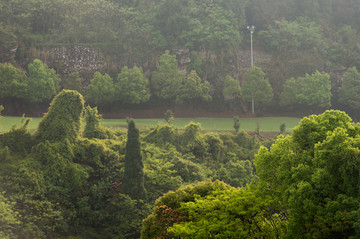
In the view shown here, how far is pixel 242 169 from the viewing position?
2692 centimetres

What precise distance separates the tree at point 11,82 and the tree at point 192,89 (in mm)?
16155

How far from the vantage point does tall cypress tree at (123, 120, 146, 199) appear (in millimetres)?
21438

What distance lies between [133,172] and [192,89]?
2591cm

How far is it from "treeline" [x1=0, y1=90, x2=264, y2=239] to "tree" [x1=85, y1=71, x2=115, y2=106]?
16.6 m

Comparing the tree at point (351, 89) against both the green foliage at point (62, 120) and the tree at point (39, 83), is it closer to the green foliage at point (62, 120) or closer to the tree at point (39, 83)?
the tree at point (39, 83)

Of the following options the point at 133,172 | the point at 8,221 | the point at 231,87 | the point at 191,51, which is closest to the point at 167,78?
the point at 191,51

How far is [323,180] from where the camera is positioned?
43.0 feet

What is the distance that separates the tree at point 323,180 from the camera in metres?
12.5

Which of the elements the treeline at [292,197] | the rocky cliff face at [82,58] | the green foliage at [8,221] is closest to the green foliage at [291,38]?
the rocky cliff face at [82,58]

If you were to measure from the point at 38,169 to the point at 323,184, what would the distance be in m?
14.1

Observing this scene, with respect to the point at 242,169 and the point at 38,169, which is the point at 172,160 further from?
the point at 38,169

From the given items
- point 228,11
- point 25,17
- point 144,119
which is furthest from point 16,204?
point 228,11

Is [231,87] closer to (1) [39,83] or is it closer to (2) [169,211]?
(1) [39,83]

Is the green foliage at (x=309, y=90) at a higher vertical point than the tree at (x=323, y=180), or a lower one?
higher
